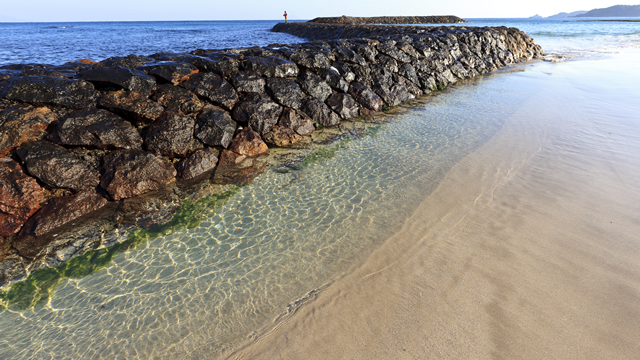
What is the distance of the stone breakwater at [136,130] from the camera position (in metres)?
4.47

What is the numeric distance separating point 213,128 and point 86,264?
3.44 meters

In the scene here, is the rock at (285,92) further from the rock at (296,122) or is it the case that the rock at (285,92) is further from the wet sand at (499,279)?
the wet sand at (499,279)

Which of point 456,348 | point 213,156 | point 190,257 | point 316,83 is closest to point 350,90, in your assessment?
point 316,83

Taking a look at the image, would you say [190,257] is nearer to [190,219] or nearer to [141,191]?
[190,219]

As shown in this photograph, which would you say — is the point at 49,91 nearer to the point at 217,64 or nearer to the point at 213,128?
the point at 213,128

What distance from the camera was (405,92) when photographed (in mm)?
10695

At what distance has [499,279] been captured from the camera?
346 cm

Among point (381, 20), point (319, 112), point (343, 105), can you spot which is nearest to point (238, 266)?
point (319, 112)

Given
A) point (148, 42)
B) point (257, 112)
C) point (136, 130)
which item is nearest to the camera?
point (136, 130)

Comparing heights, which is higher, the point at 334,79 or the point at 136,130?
the point at 334,79

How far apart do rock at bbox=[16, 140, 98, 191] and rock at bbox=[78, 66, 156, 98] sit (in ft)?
5.22

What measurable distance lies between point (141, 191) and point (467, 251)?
5.14 metres

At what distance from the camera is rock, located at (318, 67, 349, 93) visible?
896 cm

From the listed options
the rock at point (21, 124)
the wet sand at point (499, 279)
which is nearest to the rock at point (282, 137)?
the wet sand at point (499, 279)
